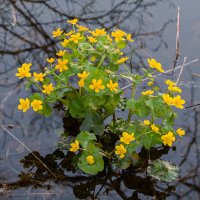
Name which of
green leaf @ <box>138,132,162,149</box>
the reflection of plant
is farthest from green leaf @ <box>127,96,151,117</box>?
green leaf @ <box>138,132,162,149</box>

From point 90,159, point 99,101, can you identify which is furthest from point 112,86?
point 90,159

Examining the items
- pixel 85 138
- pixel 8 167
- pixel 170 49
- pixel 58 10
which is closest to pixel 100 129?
pixel 85 138

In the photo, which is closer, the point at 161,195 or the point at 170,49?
the point at 161,195

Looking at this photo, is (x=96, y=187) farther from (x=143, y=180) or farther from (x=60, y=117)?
(x=60, y=117)

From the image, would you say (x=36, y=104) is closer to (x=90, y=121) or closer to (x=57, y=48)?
(x=90, y=121)

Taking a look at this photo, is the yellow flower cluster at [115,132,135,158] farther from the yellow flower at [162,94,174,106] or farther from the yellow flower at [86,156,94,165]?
the yellow flower at [162,94,174,106]

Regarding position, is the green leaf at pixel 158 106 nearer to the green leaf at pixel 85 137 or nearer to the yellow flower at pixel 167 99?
the yellow flower at pixel 167 99

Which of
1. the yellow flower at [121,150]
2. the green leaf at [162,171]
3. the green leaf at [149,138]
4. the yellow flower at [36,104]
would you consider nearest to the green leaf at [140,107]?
the green leaf at [149,138]
